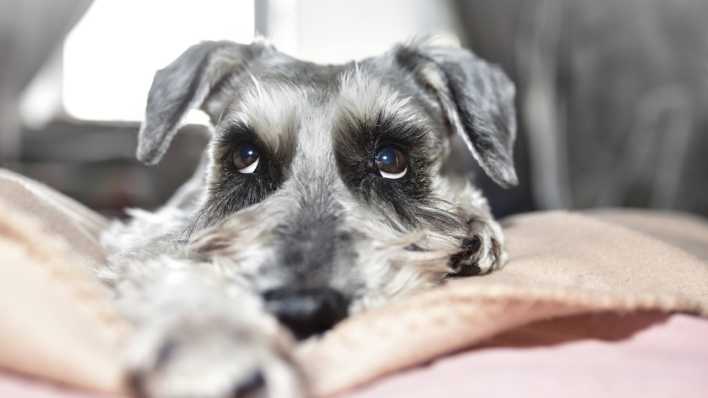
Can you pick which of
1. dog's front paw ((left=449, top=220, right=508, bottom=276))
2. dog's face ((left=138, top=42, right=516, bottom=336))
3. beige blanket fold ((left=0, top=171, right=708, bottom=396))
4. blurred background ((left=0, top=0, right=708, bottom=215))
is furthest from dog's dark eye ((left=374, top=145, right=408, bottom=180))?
blurred background ((left=0, top=0, right=708, bottom=215))

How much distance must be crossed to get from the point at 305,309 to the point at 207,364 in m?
0.27

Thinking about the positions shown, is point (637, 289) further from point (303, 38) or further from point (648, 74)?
point (303, 38)

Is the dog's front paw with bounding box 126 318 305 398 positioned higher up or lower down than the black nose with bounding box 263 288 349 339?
higher up

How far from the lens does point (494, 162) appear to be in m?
1.93

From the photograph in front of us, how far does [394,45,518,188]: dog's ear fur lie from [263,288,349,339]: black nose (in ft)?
2.91

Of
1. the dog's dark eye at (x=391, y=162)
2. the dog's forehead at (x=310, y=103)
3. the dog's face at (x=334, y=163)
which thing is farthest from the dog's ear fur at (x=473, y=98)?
the dog's dark eye at (x=391, y=162)

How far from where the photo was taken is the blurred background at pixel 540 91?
10.8 ft

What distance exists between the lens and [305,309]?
113 centimetres

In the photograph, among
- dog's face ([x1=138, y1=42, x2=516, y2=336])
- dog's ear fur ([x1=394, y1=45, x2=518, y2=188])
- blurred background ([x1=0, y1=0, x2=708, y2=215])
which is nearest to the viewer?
dog's face ([x1=138, y1=42, x2=516, y2=336])

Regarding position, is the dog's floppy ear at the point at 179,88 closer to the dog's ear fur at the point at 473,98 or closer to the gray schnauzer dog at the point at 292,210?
the gray schnauzer dog at the point at 292,210

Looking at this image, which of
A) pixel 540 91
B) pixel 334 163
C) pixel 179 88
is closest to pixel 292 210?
pixel 334 163

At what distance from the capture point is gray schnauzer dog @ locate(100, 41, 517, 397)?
3.14ft

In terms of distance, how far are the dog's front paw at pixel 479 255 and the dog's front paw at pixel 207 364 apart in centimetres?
71

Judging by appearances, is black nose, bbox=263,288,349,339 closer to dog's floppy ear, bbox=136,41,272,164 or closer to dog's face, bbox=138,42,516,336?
dog's face, bbox=138,42,516,336
